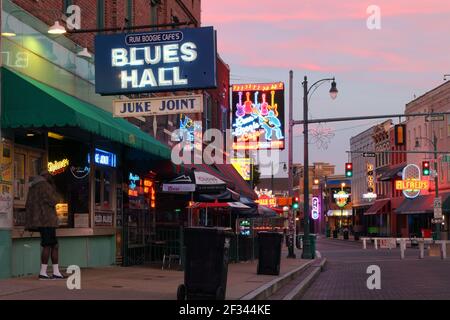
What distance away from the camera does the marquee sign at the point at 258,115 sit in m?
34.5

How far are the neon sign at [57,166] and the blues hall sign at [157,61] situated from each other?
72.5 inches

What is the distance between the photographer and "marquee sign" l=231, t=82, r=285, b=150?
3447 centimetres

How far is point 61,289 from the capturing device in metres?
10.8

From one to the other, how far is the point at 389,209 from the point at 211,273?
55.8 metres

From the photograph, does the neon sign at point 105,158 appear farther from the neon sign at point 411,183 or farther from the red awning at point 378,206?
the red awning at point 378,206

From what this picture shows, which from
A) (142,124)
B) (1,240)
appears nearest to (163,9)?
(142,124)

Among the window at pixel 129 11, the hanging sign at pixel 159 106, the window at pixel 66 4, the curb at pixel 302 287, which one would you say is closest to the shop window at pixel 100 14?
the window at pixel 129 11

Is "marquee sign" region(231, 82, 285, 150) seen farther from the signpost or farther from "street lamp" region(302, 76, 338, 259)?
the signpost

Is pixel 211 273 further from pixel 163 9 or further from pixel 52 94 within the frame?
pixel 163 9

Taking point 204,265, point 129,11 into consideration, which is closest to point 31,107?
point 204,265

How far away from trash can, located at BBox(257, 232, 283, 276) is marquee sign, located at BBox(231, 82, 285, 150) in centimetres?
1763

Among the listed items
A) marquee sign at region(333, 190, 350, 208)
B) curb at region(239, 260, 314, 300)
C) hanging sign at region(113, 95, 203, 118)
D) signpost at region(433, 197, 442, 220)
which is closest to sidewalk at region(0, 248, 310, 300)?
curb at region(239, 260, 314, 300)

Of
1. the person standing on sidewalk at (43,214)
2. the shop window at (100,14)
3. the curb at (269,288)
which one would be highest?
the shop window at (100,14)

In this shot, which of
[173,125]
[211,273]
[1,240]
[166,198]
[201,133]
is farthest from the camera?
[201,133]
